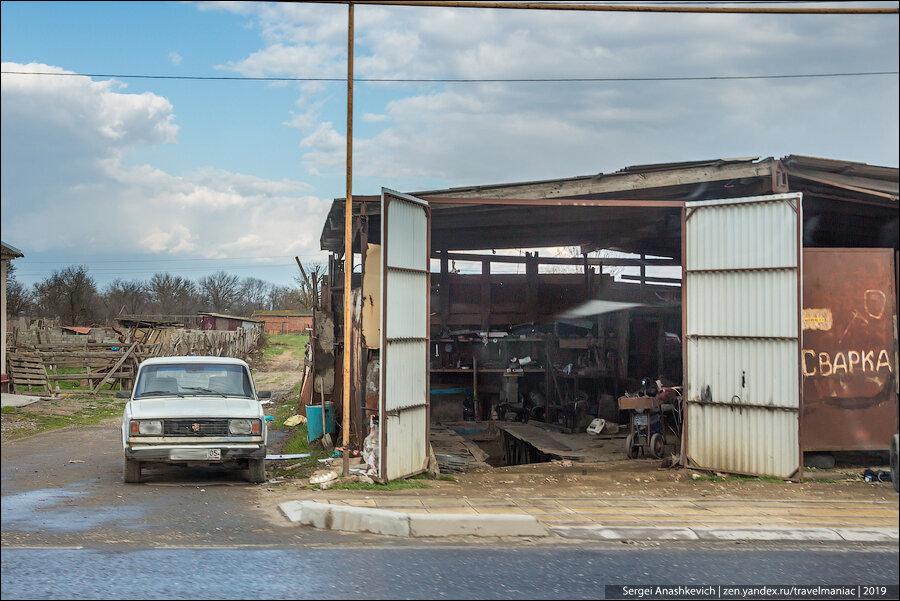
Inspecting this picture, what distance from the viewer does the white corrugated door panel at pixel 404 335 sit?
11164 millimetres

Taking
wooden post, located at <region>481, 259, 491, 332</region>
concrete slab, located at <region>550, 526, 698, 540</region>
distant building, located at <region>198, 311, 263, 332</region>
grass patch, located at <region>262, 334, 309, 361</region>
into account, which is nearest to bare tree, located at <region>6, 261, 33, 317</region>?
concrete slab, located at <region>550, 526, 698, 540</region>

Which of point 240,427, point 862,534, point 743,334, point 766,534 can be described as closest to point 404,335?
point 240,427

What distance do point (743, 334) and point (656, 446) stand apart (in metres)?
2.99

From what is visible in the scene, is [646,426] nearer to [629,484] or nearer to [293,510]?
[629,484]

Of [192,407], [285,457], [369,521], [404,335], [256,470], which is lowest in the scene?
[285,457]

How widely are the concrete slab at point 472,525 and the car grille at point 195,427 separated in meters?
4.27

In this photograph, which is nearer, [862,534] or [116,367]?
[862,534]

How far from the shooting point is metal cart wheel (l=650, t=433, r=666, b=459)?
45.7 feet

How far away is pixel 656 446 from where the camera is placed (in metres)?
14.0

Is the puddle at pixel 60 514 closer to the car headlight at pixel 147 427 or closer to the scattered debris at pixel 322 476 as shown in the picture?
the car headlight at pixel 147 427

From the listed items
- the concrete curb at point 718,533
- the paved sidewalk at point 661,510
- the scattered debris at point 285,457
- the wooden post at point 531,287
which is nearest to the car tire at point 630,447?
the paved sidewalk at point 661,510

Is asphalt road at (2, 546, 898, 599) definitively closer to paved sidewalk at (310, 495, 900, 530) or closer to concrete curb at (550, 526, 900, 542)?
concrete curb at (550, 526, 900, 542)

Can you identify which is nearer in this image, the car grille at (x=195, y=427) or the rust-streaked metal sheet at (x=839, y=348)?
the car grille at (x=195, y=427)

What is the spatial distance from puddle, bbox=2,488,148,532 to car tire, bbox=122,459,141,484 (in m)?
0.90
